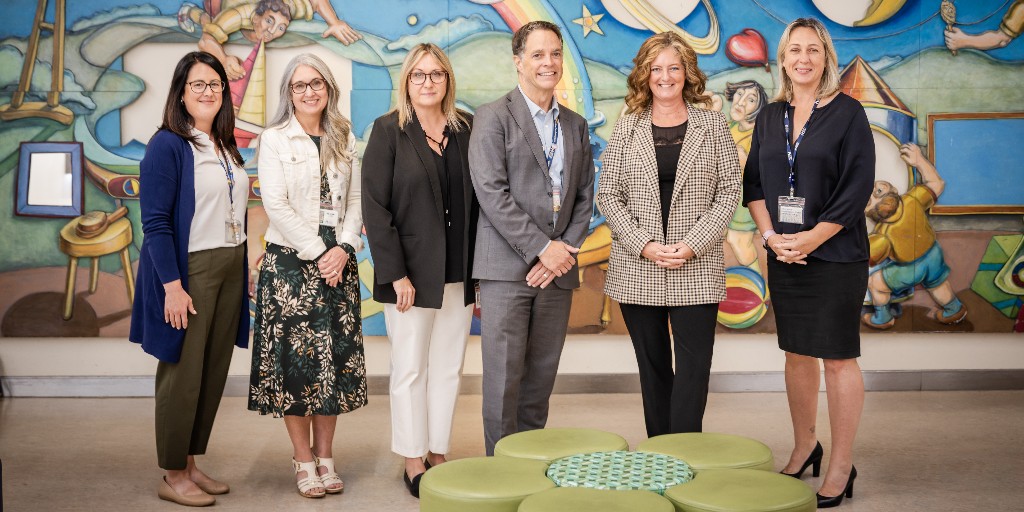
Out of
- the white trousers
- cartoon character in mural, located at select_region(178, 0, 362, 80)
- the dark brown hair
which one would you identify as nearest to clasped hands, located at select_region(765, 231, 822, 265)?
the dark brown hair

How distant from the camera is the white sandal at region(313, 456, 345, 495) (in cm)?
395

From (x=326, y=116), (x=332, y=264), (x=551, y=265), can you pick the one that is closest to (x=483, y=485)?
(x=551, y=265)

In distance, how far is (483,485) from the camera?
2.60 metres

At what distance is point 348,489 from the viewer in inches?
158

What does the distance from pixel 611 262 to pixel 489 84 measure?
220 centimetres

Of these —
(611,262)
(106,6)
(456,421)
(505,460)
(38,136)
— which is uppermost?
(106,6)

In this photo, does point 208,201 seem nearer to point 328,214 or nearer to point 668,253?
point 328,214

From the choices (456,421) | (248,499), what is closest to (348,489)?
(248,499)

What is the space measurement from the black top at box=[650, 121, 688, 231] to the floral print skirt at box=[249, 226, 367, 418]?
1284mm

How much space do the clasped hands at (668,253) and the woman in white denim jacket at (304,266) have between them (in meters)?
1.22

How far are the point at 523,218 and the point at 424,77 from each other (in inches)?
27.8

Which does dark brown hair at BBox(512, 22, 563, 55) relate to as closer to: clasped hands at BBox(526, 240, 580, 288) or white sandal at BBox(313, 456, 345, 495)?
clasped hands at BBox(526, 240, 580, 288)

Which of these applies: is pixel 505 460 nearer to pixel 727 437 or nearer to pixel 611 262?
pixel 727 437


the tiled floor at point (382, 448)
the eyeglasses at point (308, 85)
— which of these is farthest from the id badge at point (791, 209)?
the eyeglasses at point (308, 85)
